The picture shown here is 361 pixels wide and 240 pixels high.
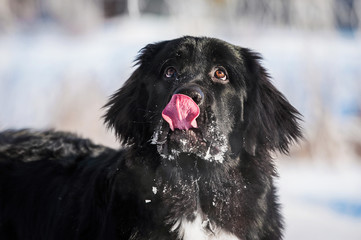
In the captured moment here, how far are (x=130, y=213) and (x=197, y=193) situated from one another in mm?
434

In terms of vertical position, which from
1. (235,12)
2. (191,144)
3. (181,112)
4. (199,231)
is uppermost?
(235,12)

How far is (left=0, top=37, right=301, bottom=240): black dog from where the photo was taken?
10.3 ft

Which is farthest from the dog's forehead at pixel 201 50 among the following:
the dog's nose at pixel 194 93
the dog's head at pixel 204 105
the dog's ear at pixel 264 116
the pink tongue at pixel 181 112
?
the pink tongue at pixel 181 112

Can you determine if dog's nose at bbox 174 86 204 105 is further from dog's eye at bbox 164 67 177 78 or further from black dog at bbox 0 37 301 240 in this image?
dog's eye at bbox 164 67 177 78

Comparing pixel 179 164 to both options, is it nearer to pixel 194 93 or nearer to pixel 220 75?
pixel 194 93

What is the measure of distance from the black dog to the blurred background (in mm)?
4879

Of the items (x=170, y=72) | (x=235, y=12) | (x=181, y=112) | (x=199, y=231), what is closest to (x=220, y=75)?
(x=170, y=72)

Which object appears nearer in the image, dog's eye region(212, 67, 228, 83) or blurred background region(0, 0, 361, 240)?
dog's eye region(212, 67, 228, 83)

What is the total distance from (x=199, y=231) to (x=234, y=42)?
8.25 m

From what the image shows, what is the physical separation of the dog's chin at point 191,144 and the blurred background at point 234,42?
522 cm

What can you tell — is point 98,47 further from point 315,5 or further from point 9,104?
point 315,5

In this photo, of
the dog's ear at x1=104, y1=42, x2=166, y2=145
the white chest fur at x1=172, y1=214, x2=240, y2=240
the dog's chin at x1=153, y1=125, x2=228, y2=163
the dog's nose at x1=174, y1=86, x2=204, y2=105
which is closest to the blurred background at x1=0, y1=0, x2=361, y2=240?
the dog's ear at x1=104, y1=42, x2=166, y2=145

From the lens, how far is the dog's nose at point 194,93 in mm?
2936

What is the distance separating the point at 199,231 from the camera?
125 inches
